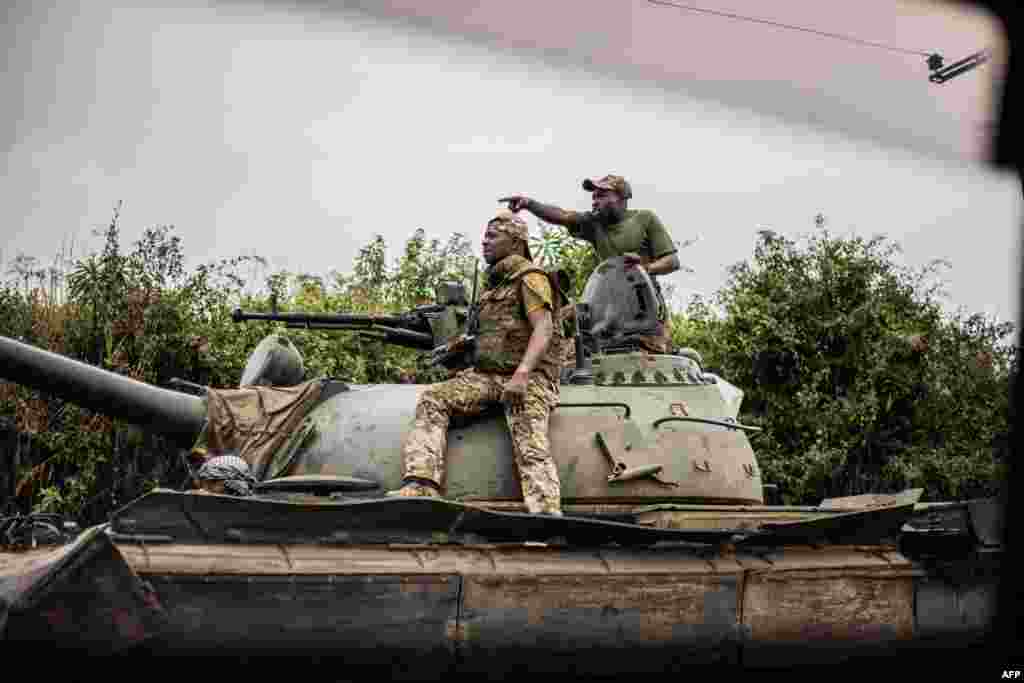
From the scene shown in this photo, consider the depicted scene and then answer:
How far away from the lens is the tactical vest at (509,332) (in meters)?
8.08

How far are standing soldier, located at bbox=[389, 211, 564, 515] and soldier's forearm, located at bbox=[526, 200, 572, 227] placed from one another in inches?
34.1

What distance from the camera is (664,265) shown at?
30.8 ft

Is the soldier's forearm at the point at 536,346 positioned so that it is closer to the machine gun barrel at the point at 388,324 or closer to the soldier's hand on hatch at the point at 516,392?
the soldier's hand on hatch at the point at 516,392

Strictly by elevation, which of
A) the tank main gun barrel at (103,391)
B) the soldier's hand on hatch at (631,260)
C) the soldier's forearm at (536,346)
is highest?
the soldier's hand on hatch at (631,260)

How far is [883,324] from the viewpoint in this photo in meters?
20.0

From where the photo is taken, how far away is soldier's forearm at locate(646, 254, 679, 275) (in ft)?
30.6

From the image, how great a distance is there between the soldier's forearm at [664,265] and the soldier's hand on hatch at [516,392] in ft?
6.41

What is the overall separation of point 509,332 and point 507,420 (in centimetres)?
63

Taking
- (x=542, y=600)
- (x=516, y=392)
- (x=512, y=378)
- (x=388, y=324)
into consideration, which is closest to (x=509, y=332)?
(x=512, y=378)

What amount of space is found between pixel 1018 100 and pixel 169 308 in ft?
54.6

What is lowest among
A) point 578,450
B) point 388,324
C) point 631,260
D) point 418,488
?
point 418,488

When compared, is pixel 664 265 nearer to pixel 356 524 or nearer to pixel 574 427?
pixel 574 427

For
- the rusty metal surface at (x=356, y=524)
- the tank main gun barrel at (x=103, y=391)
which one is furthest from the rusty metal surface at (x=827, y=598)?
the tank main gun barrel at (x=103, y=391)

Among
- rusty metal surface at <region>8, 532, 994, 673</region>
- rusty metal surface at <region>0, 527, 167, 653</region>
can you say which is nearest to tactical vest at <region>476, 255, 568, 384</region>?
rusty metal surface at <region>8, 532, 994, 673</region>
